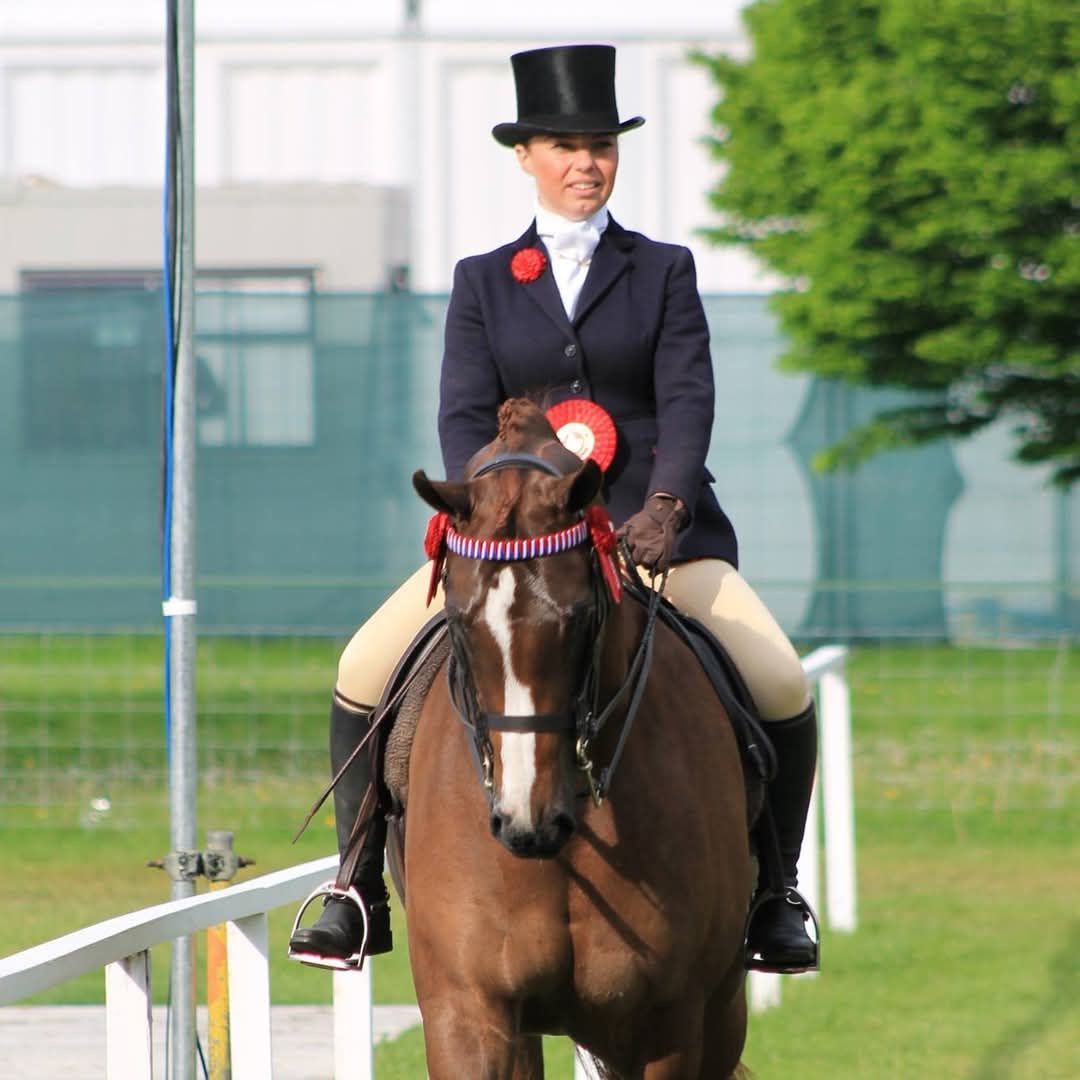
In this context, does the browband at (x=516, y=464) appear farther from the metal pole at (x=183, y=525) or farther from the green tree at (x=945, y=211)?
the green tree at (x=945, y=211)

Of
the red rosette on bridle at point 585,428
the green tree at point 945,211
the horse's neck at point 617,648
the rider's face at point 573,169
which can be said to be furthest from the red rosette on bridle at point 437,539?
the green tree at point 945,211

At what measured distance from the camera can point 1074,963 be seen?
9.35 meters

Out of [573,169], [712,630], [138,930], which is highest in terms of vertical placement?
[573,169]

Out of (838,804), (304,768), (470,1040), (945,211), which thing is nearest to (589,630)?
(470,1040)

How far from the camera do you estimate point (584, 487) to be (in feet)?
13.1

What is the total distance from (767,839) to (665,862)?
0.82 metres

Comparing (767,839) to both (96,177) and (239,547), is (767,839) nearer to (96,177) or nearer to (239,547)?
(239,547)

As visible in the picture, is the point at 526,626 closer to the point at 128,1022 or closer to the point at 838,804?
the point at 128,1022

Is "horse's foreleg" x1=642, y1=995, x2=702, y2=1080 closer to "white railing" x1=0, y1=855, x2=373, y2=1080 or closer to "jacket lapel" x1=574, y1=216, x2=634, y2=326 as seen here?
"white railing" x1=0, y1=855, x2=373, y2=1080

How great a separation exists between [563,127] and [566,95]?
4.0 inches

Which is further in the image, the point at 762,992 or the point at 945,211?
the point at 945,211

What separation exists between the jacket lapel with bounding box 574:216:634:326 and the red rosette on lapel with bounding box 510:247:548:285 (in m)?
0.06

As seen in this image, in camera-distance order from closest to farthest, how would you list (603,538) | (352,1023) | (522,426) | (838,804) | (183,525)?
(603,538) < (522,426) < (352,1023) < (183,525) < (838,804)

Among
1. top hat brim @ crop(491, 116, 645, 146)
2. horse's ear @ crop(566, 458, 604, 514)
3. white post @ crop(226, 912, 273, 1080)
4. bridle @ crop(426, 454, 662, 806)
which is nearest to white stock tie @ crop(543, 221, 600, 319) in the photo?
top hat brim @ crop(491, 116, 645, 146)
